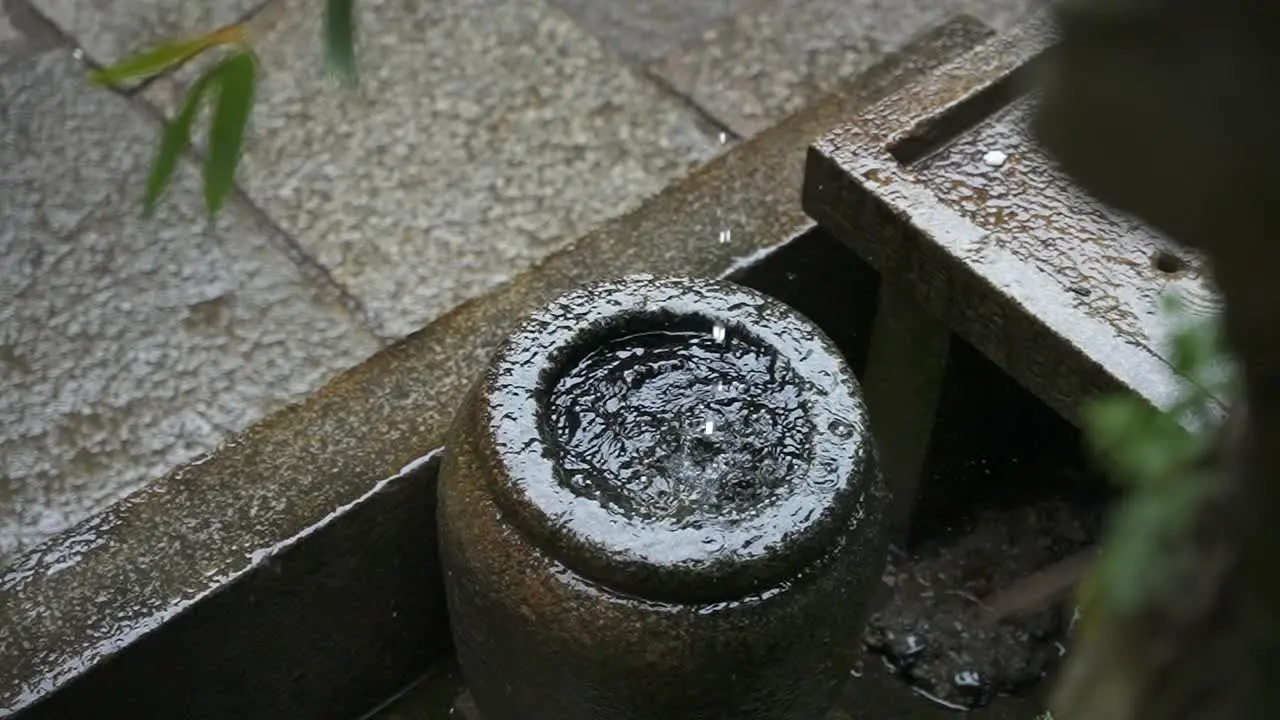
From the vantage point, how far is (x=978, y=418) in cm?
323

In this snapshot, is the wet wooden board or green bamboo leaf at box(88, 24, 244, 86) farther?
the wet wooden board

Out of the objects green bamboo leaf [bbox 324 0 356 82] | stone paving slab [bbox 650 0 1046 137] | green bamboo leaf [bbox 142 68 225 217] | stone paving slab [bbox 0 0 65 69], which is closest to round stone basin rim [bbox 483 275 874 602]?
stone paving slab [bbox 650 0 1046 137]

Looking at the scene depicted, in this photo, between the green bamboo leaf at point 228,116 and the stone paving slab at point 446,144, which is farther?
the stone paving slab at point 446,144

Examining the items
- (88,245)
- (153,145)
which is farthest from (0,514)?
(153,145)

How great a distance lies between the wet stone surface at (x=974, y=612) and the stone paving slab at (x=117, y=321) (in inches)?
47.3

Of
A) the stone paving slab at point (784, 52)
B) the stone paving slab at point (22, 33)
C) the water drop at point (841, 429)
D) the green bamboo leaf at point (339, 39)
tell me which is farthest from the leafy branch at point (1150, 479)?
the stone paving slab at point (22, 33)

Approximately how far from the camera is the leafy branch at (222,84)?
0.89 metres

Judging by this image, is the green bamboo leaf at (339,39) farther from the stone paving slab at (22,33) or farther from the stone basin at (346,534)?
the stone paving slab at (22,33)

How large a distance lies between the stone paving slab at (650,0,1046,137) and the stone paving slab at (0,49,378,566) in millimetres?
1039

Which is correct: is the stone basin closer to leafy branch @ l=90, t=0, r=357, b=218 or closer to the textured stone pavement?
the textured stone pavement

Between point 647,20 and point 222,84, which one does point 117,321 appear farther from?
point 222,84

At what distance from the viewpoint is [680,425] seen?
2.52m

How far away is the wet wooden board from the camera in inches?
106

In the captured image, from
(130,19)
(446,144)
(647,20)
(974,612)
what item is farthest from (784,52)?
(130,19)
